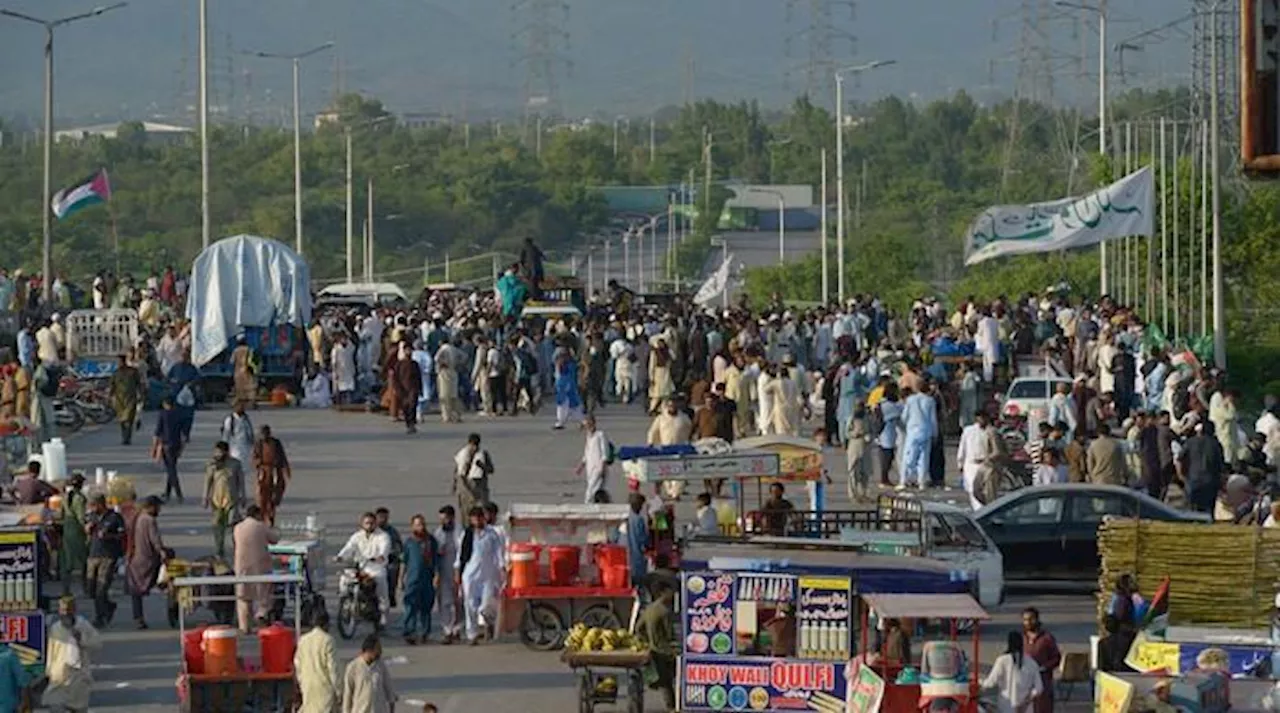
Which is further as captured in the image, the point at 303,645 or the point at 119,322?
the point at 119,322

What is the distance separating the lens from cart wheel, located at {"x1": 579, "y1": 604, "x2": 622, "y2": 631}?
24672 mm

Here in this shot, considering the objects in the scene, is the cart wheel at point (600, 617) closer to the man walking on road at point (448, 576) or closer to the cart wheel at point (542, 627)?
the cart wheel at point (542, 627)

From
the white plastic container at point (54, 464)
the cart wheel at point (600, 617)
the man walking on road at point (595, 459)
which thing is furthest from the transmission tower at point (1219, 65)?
the cart wheel at point (600, 617)

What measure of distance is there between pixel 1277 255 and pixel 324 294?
65.1 feet

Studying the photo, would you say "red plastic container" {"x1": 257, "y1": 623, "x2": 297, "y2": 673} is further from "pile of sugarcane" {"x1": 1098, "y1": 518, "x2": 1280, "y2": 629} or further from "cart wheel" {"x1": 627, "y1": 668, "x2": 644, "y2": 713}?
"pile of sugarcane" {"x1": 1098, "y1": 518, "x2": 1280, "y2": 629}

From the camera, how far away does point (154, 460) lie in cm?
3716

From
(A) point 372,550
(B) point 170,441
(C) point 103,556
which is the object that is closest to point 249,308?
(B) point 170,441

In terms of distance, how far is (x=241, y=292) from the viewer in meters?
45.1

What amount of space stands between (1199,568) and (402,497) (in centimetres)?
1211

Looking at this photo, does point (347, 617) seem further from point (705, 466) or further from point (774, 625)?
point (774, 625)

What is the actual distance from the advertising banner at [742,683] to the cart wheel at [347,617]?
14.7 feet

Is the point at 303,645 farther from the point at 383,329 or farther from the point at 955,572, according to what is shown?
the point at 383,329

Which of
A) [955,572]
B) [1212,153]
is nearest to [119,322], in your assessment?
[1212,153]

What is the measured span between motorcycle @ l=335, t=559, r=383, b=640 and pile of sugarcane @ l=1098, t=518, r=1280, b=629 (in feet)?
18.6
